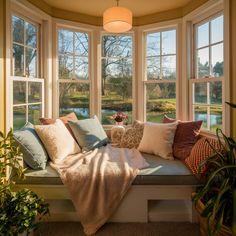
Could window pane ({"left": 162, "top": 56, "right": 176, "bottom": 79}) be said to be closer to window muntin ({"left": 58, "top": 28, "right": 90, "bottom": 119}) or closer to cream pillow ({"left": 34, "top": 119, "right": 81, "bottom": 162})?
window muntin ({"left": 58, "top": 28, "right": 90, "bottom": 119})

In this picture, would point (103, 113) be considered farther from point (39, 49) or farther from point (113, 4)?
point (113, 4)

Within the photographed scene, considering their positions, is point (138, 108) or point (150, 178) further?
point (138, 108)

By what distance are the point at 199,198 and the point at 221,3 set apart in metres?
2.19

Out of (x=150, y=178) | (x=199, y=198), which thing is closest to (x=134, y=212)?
(x=150, y=178)

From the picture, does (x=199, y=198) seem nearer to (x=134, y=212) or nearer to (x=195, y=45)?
(x=134, y=212)

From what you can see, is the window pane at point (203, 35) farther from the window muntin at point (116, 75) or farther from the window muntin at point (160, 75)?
the window muntin at point (116, 75)

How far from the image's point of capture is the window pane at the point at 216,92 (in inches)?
119

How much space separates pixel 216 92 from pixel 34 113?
2.37 metres

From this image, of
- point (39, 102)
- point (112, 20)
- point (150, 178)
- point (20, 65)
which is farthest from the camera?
point (39, 102)

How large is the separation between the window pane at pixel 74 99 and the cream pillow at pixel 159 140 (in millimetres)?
1170

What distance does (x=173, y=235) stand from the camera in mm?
2285

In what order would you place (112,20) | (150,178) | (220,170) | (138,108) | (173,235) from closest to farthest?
(220,170) < (173,235) < (150,178) < (112,20) < (138,108)

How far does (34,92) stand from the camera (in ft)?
11.2

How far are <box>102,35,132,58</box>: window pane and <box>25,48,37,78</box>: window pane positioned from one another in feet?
3.56
